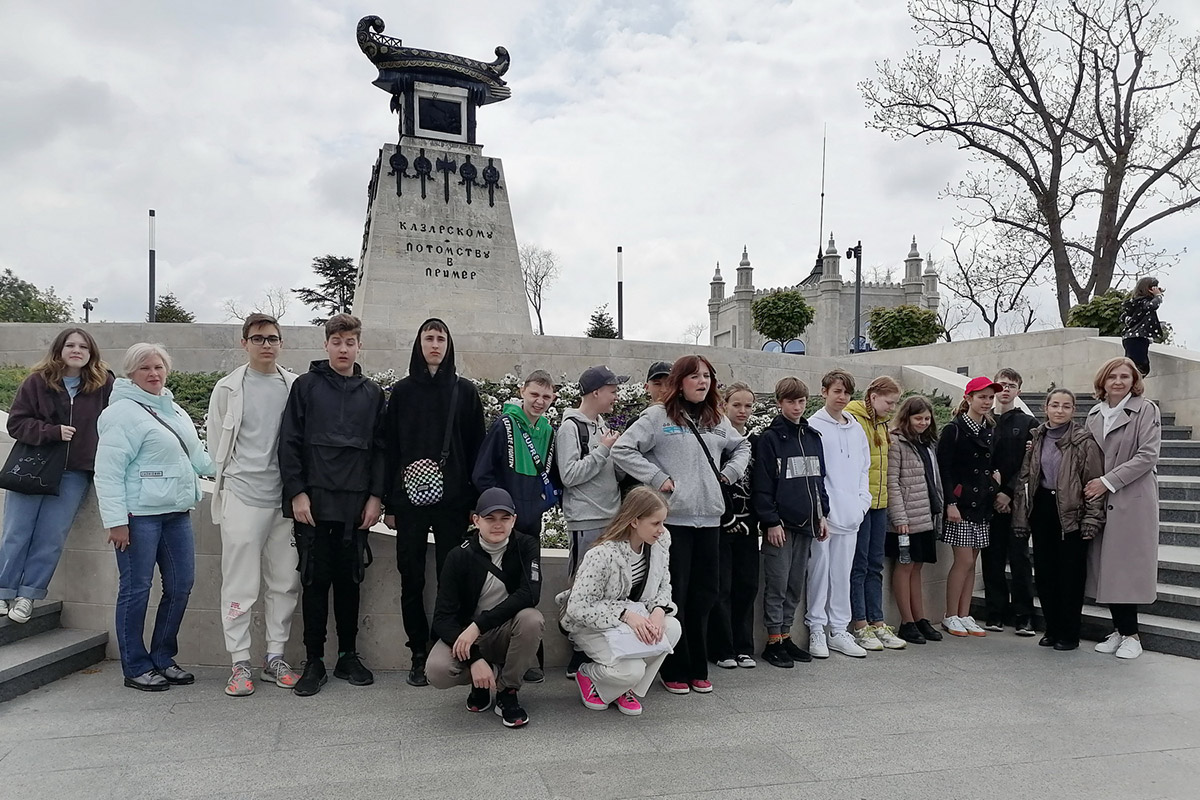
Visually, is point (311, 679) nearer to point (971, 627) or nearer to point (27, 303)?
point (971, 627)

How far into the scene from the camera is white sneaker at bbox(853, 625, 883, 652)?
4996mm

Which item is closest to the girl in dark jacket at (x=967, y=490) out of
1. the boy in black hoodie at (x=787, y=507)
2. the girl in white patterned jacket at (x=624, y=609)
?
the boy in black hoodie at (x=787, y=507)

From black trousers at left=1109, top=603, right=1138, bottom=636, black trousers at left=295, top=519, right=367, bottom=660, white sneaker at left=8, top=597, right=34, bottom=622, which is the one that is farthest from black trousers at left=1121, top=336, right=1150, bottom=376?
white sneaker at left=8, top=597, right=34, bottom=622

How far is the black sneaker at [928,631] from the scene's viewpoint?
207 inches

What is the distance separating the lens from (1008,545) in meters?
5.68

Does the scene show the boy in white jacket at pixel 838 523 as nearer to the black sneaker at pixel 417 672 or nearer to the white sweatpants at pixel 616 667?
the white sweatpants at pixel 616 667

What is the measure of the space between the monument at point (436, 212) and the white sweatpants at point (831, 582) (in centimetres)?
1108

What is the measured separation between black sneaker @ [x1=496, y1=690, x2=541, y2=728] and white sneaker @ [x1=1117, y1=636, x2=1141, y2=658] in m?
3.81

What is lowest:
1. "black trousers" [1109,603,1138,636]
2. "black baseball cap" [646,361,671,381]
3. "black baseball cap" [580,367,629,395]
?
"black trousers" [1109,603,1138,636]

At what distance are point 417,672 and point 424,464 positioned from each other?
113 centimetres

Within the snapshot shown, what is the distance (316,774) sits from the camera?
301 centimetres

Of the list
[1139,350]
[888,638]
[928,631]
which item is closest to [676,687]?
[888,638]

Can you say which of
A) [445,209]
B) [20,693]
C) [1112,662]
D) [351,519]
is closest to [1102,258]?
[445,209]

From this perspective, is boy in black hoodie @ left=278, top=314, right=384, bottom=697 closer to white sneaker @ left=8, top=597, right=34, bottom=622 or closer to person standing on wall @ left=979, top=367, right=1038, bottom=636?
white sneaker @ left=8, top=597, right=34, bottom=622
